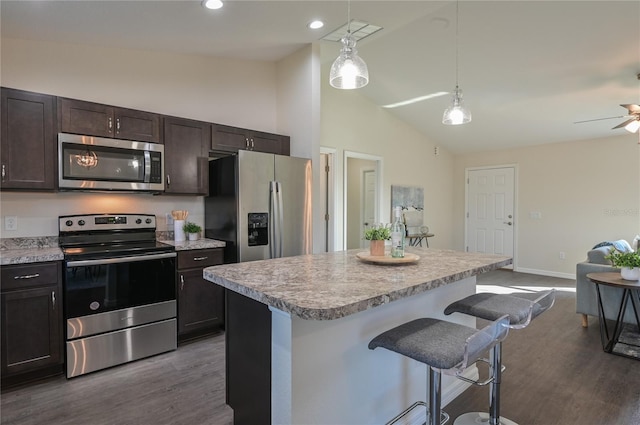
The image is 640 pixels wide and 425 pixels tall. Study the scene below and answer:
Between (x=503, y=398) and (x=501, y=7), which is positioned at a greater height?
(x=501, y=7)

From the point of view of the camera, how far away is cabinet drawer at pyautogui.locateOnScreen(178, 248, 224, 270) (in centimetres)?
297

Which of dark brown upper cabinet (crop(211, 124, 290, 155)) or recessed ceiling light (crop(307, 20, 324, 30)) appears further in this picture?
dark brown upper cabinet (crop(211, 124, 290, 155))

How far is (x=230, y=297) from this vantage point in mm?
1756

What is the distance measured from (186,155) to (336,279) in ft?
7.70

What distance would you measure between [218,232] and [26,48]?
2102 millimetres

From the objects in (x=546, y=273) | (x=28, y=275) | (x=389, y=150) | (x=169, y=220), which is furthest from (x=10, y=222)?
(x=546, y=273)

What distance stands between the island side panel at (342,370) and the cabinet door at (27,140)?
227 centimetres

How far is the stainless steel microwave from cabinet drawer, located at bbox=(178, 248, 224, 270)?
25.0 inches

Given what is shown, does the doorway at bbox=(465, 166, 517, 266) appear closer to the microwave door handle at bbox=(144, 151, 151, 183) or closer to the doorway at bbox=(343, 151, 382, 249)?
the doorway at bbox=(343, 151, 382, 249)

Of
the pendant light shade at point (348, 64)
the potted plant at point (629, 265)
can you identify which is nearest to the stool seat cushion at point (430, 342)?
the pendant light shade at point (348, 64)

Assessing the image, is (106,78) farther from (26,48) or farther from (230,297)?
(230,297)

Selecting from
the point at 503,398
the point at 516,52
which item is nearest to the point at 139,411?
the point at 503,398

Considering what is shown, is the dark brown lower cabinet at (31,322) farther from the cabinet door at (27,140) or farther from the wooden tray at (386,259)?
the wooden tray at (386,259)

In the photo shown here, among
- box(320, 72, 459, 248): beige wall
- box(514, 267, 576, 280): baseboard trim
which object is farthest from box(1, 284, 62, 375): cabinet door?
box(514, 267, 576, 280): baseboard trim
